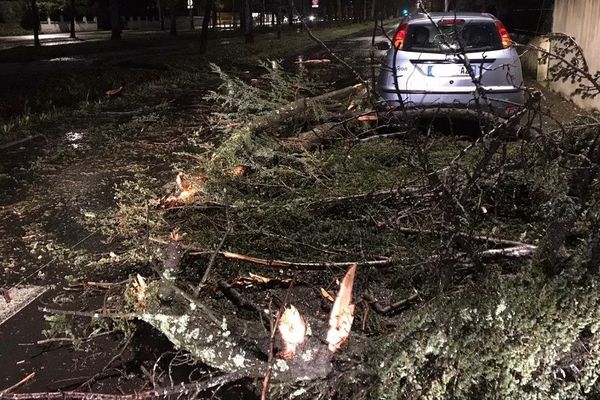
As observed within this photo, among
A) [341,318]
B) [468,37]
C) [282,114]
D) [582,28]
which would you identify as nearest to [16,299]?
[341,318]

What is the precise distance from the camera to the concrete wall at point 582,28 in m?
8.67

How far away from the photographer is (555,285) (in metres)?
2.22

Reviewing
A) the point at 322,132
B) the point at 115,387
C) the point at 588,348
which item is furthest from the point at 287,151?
the point at 588,348

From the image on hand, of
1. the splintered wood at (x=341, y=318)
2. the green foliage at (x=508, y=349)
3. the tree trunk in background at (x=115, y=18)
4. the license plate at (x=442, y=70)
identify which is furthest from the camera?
the tree trunk in background at (x=115, y=18)

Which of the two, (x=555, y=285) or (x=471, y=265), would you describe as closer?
(x=555, y=285)

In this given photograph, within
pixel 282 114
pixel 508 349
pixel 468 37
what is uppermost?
pixel 468 37

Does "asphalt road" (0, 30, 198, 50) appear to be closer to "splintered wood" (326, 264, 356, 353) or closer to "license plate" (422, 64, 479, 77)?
"license plate" (422, 64, 479, 77)

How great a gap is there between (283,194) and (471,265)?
224 centimetres

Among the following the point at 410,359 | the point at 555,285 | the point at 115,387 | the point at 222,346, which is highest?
the point at 555,285

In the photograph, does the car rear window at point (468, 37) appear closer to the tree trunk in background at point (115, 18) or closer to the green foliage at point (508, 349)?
the green foliage at point (508, 349)

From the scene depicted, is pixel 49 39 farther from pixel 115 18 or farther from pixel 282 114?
pixel 282 114

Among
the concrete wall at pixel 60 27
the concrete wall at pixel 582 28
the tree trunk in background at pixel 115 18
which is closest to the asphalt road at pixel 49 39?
the tree trunk in background at pixel 115 18

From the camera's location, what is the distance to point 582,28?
9453 mm

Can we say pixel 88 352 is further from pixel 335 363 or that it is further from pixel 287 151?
pixel 287 151
